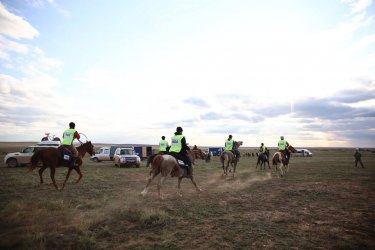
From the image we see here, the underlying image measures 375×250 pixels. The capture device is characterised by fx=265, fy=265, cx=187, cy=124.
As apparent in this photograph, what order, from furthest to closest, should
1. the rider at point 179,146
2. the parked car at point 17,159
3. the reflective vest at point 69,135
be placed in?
1. the parked car at point 17,159
2. the reflective vest at point 69,135
3. the rider at point 179,146

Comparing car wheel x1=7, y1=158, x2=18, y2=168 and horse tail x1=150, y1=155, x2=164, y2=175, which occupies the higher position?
horse tail x1=150, y1=155, x2=164, y2=175

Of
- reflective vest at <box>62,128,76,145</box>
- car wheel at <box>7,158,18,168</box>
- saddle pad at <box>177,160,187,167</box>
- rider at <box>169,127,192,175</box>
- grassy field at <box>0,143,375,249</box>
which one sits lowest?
grassy field at <box>0,143,375,249</box>

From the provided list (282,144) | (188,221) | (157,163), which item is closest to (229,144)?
(282,144)

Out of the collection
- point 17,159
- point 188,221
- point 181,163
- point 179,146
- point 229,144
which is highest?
point 229,144

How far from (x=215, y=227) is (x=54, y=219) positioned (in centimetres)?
456

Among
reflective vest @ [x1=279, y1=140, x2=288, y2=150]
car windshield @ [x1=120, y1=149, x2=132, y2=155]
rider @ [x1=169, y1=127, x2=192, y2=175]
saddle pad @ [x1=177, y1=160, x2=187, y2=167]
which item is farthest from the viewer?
car windshield @ [x1=120, y1=149, x2=132, y2=155]

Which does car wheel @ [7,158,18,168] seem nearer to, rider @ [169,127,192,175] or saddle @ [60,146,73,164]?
saddle @ [60,146,73,164]

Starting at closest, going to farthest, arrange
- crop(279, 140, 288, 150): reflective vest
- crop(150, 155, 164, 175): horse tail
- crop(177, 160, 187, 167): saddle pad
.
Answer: crop(150, 155, 164, 175): horse tail, crop(177, 160, 187, 167): saddle pad, crop(279, 140, 288, 150): reflective vest

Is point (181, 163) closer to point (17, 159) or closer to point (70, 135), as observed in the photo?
point (70, 135)

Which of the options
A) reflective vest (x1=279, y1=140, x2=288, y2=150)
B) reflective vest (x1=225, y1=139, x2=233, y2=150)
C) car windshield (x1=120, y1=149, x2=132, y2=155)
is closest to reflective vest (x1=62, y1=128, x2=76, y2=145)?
reflective vest (x1=225, y1=139, x2=233, y2=150)

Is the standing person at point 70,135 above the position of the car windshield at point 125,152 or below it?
above

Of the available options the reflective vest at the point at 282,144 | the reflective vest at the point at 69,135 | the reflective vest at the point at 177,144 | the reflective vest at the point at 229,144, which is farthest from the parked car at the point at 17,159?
the reflective vest at the point at 282,144

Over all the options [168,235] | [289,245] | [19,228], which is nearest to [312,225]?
[289,245]

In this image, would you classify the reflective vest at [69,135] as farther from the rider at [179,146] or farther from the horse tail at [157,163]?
the rider at [179,146]
